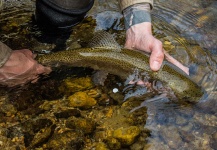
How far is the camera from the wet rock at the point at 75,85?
3.93 m

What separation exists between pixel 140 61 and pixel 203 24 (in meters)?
1.96

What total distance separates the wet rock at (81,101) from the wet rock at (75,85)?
0.41 feet

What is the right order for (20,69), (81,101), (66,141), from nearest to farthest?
(66,141), (20,69), (81,101)

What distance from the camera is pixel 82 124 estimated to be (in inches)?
137

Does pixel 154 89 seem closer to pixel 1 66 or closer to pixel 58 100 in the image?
pixel 58 100

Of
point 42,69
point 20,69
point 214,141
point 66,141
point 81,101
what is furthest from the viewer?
point 42,69

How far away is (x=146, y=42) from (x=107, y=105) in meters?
0.85

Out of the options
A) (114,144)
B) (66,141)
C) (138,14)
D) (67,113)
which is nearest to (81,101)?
(67,113)

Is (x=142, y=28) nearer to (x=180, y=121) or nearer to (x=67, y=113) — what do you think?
(x=180, y=121)

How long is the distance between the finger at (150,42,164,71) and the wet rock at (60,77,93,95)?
35.0 inches

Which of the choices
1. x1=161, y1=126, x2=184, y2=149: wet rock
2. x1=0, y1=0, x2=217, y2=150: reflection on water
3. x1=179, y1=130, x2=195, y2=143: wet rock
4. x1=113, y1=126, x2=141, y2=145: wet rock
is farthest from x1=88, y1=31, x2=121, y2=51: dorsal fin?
x1=179, y1=130, x2=195, y2=143: wet rock

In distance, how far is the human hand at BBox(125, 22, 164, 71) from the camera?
11.4ft

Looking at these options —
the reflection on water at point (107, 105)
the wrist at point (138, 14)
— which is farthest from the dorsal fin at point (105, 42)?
the reflection on water at point (107, 105)

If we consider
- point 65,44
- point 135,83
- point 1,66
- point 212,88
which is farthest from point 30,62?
point 212,88
